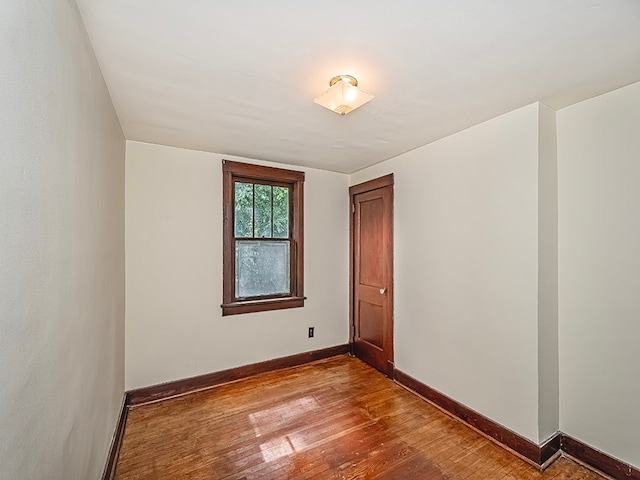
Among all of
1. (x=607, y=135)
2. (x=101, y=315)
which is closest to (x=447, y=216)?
(x=607, y=135)

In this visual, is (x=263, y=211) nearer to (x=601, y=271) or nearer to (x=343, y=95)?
(x=343, y=95)

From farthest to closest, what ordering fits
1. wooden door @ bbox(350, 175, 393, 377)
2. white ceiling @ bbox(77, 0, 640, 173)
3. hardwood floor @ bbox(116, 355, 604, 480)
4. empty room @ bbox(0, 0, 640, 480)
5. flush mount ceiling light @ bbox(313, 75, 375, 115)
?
wooden door @ bbox(350, 175, 393, 377), hardwood floor @ bbox(116, 355, 604, 480), flush mount ceiling light @ bbox(313, 75, 375, 115), white ceiling @ bbox(77, 0, 640, 173), empty room @ bbox(0, 0, 640, 480)

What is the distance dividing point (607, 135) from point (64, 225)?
2958 millimetres

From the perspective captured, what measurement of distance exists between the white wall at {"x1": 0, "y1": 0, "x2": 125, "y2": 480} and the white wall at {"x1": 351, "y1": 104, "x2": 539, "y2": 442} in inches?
100

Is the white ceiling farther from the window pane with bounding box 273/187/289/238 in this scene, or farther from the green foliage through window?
the window pane with bounding box 273/187/289/238

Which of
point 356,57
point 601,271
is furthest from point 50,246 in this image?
point 601,271

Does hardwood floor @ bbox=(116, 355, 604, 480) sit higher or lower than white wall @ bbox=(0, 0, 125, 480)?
lower

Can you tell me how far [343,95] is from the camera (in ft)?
5.93

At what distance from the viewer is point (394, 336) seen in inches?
129

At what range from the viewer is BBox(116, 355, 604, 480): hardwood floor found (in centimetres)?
195

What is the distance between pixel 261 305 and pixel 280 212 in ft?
3.60

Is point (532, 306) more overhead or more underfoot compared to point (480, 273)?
more underfoot

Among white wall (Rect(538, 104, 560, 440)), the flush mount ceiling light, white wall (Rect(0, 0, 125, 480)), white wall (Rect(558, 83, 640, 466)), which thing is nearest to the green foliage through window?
white wall (Rect(0, 0, 125, 480))

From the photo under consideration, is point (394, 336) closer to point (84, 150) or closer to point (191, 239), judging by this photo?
point (191, 239)
